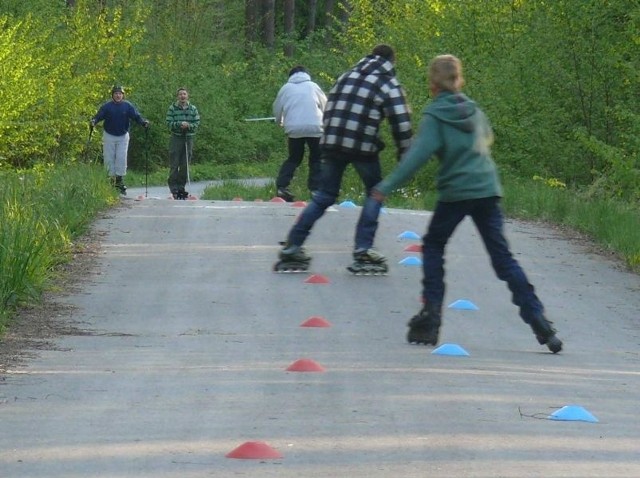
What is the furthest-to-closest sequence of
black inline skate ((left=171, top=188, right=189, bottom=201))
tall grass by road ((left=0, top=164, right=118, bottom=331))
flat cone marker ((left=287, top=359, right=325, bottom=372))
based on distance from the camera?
1. black inline skate ((left=171, top=188, right=189, bottom=201))
2. tall grass by road ((left=0, top=164, right=118, bottom=331))
3. flat cone marker ((left=287, top=359, right=325, bottom=372))

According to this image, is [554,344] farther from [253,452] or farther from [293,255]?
[293,255]

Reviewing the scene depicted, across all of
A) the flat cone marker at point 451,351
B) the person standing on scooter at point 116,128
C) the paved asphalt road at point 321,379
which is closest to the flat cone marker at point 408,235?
the paved asphalt road at point 321,379

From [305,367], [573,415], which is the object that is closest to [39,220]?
[305,367]

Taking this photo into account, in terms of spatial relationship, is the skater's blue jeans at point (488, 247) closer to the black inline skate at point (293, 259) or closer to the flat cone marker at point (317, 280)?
the flat cone marker at point (317, 280)

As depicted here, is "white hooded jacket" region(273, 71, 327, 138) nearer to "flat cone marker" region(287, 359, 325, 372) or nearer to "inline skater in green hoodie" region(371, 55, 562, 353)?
"inline skater in green hoodie" region(371, 55, 562, 353)

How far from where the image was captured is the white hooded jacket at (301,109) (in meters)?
17.3

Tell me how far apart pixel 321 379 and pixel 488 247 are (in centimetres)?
164

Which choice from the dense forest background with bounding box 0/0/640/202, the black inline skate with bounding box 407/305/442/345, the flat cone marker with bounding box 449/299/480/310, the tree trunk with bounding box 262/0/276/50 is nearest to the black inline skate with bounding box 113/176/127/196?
the dense forest background with bounding box 0/0/640/202

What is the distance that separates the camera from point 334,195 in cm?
1196

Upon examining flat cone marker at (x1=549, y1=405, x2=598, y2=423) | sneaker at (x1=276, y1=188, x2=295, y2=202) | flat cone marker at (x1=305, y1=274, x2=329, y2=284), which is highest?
flat cone marker at (x1=549, y1=405, x2=598, y2=423)

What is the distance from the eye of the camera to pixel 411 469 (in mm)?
6023

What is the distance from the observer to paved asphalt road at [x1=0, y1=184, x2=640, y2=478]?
20.5 ft

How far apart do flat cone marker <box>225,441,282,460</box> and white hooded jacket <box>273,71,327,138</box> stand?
36.8 feet

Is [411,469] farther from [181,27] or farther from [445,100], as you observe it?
[181,27]
